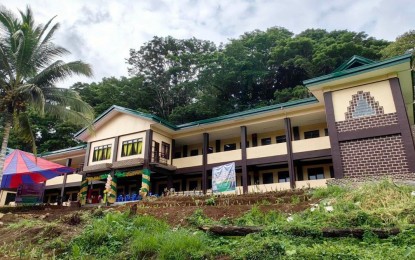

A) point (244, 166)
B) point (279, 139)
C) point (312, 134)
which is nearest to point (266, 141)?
point (279, 139)

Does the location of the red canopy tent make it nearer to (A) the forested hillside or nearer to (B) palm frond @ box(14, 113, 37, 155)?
(B) palm frond @ box(14, 113, 37, 155)

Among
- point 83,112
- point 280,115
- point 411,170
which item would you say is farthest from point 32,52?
point 411,170

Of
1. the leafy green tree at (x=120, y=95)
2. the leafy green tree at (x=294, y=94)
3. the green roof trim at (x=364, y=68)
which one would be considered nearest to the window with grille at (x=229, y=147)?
the leafy green tree at (x=294, y=94)

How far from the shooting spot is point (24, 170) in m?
19.8

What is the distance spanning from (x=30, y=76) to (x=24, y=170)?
23.3 feet

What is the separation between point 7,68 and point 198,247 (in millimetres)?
13676

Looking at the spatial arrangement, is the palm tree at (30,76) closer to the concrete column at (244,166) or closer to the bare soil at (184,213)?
the bare soil at (184,213)

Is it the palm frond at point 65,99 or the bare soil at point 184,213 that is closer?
the bare soil at point 184,213

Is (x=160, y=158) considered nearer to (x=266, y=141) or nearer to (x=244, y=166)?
(x=244, y=166)

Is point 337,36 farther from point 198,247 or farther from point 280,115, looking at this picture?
point 198,247

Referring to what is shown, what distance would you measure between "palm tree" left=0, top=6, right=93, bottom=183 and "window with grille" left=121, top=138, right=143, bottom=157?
6638mm

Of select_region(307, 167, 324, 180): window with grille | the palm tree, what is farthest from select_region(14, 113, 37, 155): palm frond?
select_region(307, 167, 324, 180): window with grille

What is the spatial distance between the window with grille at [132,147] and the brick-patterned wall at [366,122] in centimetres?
1404

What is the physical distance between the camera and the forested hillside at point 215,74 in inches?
1377
